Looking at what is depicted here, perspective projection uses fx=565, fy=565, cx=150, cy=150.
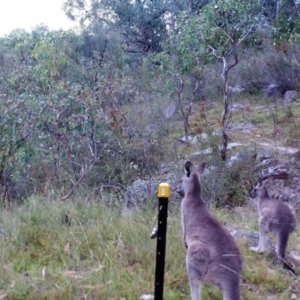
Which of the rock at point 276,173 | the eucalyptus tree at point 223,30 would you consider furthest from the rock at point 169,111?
the rock at point 276,173

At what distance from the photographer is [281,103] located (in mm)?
17109

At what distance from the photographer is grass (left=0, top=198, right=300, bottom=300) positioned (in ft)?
16.1

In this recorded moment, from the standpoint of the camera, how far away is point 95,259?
552cm

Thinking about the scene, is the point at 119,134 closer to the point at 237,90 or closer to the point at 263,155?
the point at 263,155

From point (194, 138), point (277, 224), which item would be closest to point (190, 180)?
point (277, 224)

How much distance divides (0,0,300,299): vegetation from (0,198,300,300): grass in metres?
0.01

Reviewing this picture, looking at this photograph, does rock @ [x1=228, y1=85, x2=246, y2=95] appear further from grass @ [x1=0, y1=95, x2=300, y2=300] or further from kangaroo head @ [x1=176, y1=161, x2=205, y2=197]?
kangaroo head @ [x1=176, y1=161, x2=205, y2=197]

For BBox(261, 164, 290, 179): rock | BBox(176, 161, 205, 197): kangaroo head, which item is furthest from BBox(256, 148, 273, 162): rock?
BBox(176, 161, 205, 197): kangaroo head

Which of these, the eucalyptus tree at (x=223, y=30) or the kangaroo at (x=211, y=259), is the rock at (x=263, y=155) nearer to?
the eucalyptus tree at (x=223, y=30)

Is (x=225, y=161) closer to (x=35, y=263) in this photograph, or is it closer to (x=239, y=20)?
(x=239, y=20)

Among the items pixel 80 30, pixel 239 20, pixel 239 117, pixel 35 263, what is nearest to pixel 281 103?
pixel 239 117

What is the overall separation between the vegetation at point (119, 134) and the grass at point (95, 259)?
1 cm

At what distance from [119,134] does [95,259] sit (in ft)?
24.0

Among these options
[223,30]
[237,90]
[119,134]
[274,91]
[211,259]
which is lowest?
[211,259]
